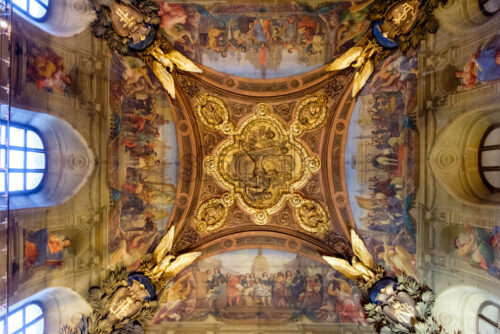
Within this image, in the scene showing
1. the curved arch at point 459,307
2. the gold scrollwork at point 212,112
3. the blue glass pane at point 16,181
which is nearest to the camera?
the blue glass pane at point 16,181

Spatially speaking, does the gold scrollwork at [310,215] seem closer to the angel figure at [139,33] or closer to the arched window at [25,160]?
the angel figure at [139,33]

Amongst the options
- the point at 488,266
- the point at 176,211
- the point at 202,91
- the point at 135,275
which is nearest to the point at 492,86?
the point at 488,266

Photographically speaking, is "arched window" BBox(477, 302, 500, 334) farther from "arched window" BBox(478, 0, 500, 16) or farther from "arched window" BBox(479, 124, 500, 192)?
"arched window" BBox(478, 0, 500, 16)

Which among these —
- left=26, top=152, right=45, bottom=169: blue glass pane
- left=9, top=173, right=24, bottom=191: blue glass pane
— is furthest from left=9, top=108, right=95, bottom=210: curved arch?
left=9, top=173, right=24, bottom=191: blue glass pane

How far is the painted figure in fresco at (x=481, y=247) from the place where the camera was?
741cm

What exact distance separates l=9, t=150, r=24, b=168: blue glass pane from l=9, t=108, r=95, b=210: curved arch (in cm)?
75

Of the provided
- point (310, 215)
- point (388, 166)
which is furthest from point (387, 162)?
point (310, 215)

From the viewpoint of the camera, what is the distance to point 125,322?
9.12 m

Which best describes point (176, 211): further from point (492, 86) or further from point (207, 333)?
point (492, 86)

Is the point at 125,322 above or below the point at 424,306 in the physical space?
below

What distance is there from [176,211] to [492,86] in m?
10.8

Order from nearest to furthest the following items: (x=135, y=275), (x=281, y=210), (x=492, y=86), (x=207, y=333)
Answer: (x=492, y=86) < (x=135, y=275) < (x=207, y=333) < (x=281, y=210)

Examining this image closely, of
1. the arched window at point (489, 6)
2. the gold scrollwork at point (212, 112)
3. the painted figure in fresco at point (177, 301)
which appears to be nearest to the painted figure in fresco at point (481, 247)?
the arched window at point (489, 6)

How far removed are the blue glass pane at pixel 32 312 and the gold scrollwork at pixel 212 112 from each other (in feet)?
26.2
